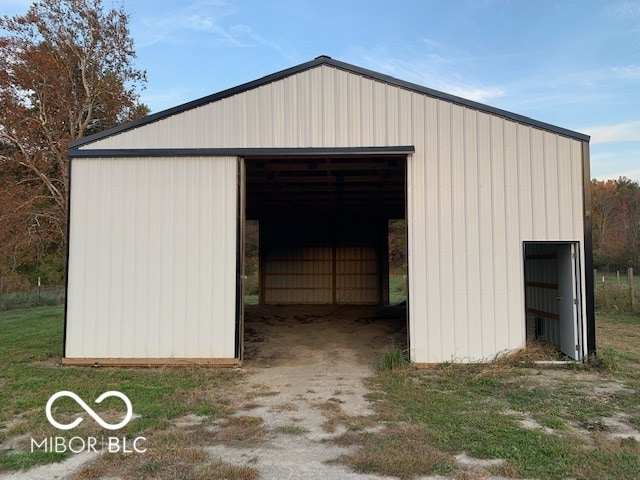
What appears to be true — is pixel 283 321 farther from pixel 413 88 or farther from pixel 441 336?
pixel 413 88

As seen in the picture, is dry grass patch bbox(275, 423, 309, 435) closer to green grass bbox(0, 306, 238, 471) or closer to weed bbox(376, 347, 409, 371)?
green grass bbox(0, 306, 238, 471)

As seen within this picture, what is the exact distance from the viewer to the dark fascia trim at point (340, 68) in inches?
278

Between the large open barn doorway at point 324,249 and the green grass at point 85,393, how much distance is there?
2344 mm

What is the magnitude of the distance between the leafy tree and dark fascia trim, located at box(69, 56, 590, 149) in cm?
1310

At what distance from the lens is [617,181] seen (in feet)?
139

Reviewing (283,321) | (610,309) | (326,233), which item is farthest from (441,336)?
(326,233)

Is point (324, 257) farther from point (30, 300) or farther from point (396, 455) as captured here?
point (396, 455)

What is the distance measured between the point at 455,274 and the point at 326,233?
34.4ft

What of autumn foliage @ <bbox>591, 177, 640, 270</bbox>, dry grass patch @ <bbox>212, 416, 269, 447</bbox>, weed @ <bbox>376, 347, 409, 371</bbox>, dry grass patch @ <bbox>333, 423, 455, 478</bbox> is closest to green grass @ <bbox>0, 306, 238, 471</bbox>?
dry grass patch @ <bbox>212, 416, 269, 447</bbox>

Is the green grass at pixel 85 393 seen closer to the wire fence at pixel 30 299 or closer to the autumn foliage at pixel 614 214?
the wire fence at pixel 30 299

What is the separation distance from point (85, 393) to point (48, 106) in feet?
62.0

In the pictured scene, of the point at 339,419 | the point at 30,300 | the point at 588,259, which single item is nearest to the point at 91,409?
the point at 339,419

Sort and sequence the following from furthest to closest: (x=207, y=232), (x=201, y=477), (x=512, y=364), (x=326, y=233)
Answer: (x=326, y=233)
(x=207, y=232)
(x=512, y=364)
(x=201, y=477)

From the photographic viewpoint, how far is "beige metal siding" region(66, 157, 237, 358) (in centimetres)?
703
